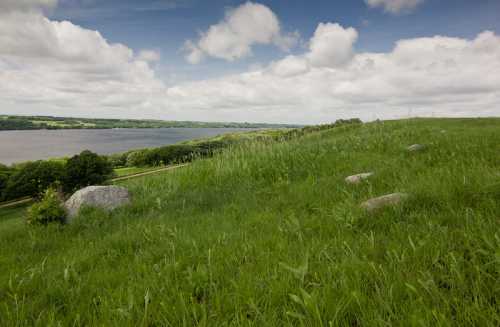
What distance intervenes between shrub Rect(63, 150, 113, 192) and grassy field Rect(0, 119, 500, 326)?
5012 centimetres

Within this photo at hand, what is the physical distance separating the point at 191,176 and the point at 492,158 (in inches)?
301

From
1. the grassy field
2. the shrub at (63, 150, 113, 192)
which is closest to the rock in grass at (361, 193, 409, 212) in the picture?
the grassy field

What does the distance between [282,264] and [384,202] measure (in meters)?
2.15

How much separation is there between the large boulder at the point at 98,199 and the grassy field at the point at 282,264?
83 cm

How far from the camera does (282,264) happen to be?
6.97ft

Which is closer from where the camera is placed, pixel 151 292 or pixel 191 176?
pixel 151 292

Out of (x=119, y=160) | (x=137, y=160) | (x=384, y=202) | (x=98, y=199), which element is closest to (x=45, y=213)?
(x=98, y=199)

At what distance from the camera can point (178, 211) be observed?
5395mm

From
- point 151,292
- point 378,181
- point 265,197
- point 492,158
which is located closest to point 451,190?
point 378,181

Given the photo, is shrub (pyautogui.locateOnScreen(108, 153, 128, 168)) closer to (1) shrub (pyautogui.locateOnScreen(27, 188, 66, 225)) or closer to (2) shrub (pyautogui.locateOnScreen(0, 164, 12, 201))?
(2) shrub (pyautogui.locateOnScreen(0, 164, 12, 201))

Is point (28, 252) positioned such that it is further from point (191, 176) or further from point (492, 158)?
point (492, 158)

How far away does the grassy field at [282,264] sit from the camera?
1709 millimetres

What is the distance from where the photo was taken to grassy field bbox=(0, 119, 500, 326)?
5.61ft

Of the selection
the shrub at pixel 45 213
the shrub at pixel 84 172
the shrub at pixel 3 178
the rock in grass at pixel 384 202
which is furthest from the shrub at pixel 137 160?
the rock in grass at pixel 384 202
